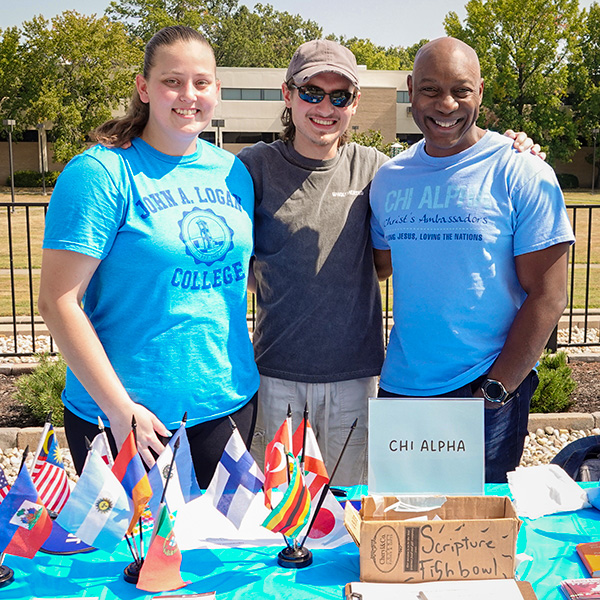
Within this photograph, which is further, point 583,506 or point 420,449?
point 583,506

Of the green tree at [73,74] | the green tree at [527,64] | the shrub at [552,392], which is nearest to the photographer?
the shrub at [552,392]

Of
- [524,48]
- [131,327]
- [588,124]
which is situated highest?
[524,48]

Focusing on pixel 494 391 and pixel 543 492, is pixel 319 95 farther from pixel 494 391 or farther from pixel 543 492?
pixel 543 492

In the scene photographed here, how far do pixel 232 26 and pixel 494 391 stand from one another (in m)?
75.5

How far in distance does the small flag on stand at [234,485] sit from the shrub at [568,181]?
44636 mm

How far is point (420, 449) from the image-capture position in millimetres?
2016

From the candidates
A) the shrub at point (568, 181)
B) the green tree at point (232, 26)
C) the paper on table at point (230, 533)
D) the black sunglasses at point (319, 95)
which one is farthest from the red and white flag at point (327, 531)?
the green tree at point (232, 26)

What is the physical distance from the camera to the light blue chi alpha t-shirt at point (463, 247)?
2.53m

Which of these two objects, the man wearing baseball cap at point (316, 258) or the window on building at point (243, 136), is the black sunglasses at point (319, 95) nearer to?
the man wearing baseball cap at point (316, 258)

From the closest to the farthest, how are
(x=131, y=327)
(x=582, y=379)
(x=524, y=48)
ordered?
(x=131, y=327) < (x=582, y=379) < (x=524, y=48)

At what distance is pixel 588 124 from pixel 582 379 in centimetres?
4212

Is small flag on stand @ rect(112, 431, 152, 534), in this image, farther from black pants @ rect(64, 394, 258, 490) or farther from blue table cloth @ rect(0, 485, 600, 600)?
black pants @ rect(64, 394, 258, 490)

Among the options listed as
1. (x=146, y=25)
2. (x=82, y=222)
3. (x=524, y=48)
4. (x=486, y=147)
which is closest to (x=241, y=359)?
(x=82, y=222)

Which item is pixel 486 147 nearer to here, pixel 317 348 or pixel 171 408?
pixel 317 348
